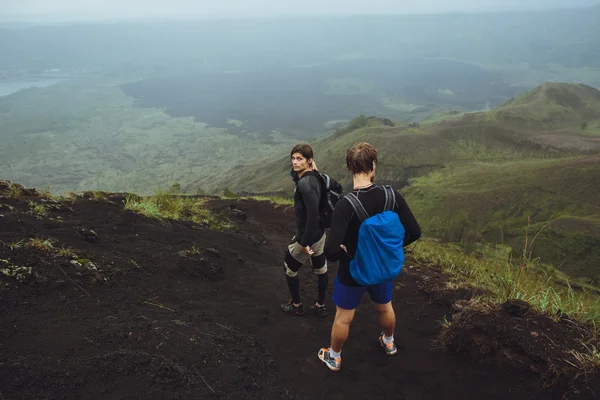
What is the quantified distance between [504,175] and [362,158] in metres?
30.7

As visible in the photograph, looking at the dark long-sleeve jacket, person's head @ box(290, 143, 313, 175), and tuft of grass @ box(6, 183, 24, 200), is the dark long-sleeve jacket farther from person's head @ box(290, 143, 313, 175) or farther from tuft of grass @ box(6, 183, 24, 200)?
tuft of grass @ box(6, 183, 24, 200)

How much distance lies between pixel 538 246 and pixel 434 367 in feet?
64.6

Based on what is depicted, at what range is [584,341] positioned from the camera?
351 centimetres

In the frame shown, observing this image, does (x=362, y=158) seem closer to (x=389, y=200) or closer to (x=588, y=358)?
(x=389, y=200)

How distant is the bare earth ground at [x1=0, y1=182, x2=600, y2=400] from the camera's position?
2.98m

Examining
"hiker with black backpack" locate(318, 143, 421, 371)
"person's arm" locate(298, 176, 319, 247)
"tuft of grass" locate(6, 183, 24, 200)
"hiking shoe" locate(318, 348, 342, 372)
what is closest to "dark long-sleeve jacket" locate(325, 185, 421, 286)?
"hiker with black backpack" locate(318, 143, 421, 371)

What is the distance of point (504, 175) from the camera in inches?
1181

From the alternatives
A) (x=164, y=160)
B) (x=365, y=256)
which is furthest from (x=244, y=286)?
(x=164, y=160)

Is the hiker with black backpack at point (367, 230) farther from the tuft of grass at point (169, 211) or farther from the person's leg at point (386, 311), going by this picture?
the tuft of grass at point (169, 211)

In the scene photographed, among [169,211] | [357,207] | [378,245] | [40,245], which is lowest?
[169,211]

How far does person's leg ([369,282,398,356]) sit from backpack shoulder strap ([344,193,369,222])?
74 centimetres

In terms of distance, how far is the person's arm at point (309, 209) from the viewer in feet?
12.8

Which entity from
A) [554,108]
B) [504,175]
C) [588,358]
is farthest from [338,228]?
[554,108]

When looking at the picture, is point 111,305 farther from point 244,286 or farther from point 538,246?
point 538,246
